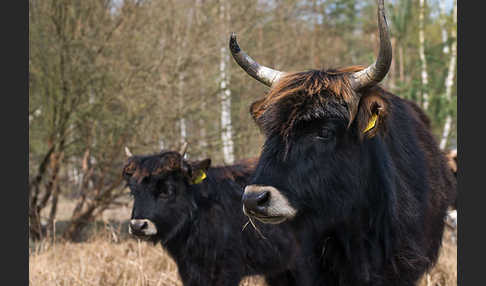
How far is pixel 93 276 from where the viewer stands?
20.1ft

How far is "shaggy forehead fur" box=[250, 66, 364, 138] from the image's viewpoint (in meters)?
2.82

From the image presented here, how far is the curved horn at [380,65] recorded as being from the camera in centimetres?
271

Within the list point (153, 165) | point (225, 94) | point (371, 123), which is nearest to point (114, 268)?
point (153, 165)

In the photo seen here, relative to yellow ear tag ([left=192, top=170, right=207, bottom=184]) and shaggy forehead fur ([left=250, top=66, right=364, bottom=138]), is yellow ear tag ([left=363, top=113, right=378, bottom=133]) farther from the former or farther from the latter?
yellow ear tag ([left=192, top=170, right=207, bottom=184])

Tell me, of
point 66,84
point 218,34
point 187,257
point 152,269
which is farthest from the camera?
point 218,34

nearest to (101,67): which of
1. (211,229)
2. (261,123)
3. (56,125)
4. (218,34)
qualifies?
(56,125)

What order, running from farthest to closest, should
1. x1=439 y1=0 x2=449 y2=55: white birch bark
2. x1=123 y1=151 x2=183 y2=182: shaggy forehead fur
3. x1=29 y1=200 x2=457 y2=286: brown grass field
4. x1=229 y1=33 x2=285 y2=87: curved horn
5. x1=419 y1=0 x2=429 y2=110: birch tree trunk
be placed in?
x1=439 y1=0 x2=449 y2=55: white birch bark
x1=419 y1=0 x2=429 y2=110: birch tree trunk
x1=29 y1=200 x2=457 y2=286: brown grass field
x1=123 y1=151 x2=183 y2=182: shaggy forehead fur
x1=229 y1=33 x2=285 y2=87: curved horn

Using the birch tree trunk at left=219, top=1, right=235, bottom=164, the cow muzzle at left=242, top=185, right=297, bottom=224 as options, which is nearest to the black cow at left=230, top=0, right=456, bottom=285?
the cow muzzle at left=242, top=185, right=297, bottom=224

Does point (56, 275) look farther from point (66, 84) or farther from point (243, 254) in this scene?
point (66, 84)

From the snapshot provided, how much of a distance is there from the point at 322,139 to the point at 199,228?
3143 mm

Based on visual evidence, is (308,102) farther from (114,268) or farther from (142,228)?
(114,268)

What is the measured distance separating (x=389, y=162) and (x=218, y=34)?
807 centimetres

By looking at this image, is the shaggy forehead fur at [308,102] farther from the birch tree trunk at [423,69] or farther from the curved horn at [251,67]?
the birch tree trunk at [423,69]

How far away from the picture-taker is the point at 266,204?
257 centimetres
